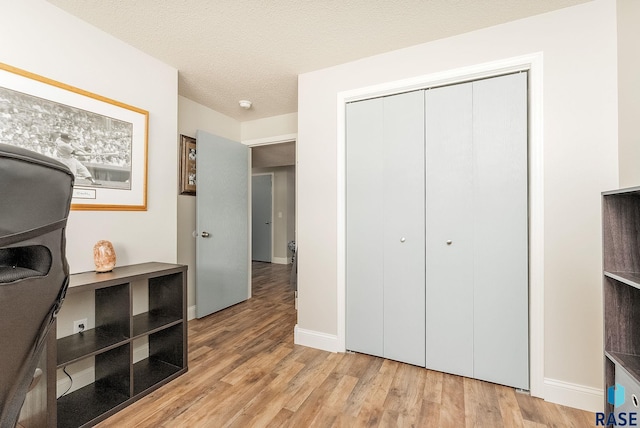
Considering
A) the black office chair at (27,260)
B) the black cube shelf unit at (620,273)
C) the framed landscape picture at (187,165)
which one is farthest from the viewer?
Result: the framed landscape picture at (187,165)

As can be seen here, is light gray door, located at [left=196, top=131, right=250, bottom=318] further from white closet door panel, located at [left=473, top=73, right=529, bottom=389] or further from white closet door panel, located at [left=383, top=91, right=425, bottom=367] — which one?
white closet door panel, located at [left=473, top=73, right=529, bottom=389]

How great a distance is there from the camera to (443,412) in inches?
63.4

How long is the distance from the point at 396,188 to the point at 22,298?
6.67 feet

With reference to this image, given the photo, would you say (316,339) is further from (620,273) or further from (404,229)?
(620,273)

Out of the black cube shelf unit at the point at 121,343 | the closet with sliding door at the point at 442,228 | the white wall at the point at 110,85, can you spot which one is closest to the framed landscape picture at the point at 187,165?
the white wall at the point at 110,85

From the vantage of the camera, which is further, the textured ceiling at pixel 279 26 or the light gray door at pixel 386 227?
the light gray door at pixel 386 227

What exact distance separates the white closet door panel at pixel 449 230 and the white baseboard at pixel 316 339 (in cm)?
74

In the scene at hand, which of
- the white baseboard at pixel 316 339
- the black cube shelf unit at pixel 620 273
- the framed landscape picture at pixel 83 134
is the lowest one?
the white baseboard at pixel 316 339

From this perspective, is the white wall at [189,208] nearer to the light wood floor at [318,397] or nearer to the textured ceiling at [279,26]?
the textured ceiling at [279,26]

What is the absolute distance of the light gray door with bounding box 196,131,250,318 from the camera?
300 centimetres

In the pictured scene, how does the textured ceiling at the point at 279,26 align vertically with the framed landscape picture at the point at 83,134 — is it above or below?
above

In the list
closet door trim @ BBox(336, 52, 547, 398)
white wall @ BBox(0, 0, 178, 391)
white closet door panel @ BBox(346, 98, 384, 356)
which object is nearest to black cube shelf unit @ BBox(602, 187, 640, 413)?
closet door trim @ BBox(336, 52, 547, 398)

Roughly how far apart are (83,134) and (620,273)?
2.96 metres

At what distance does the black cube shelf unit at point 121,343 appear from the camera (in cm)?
154
